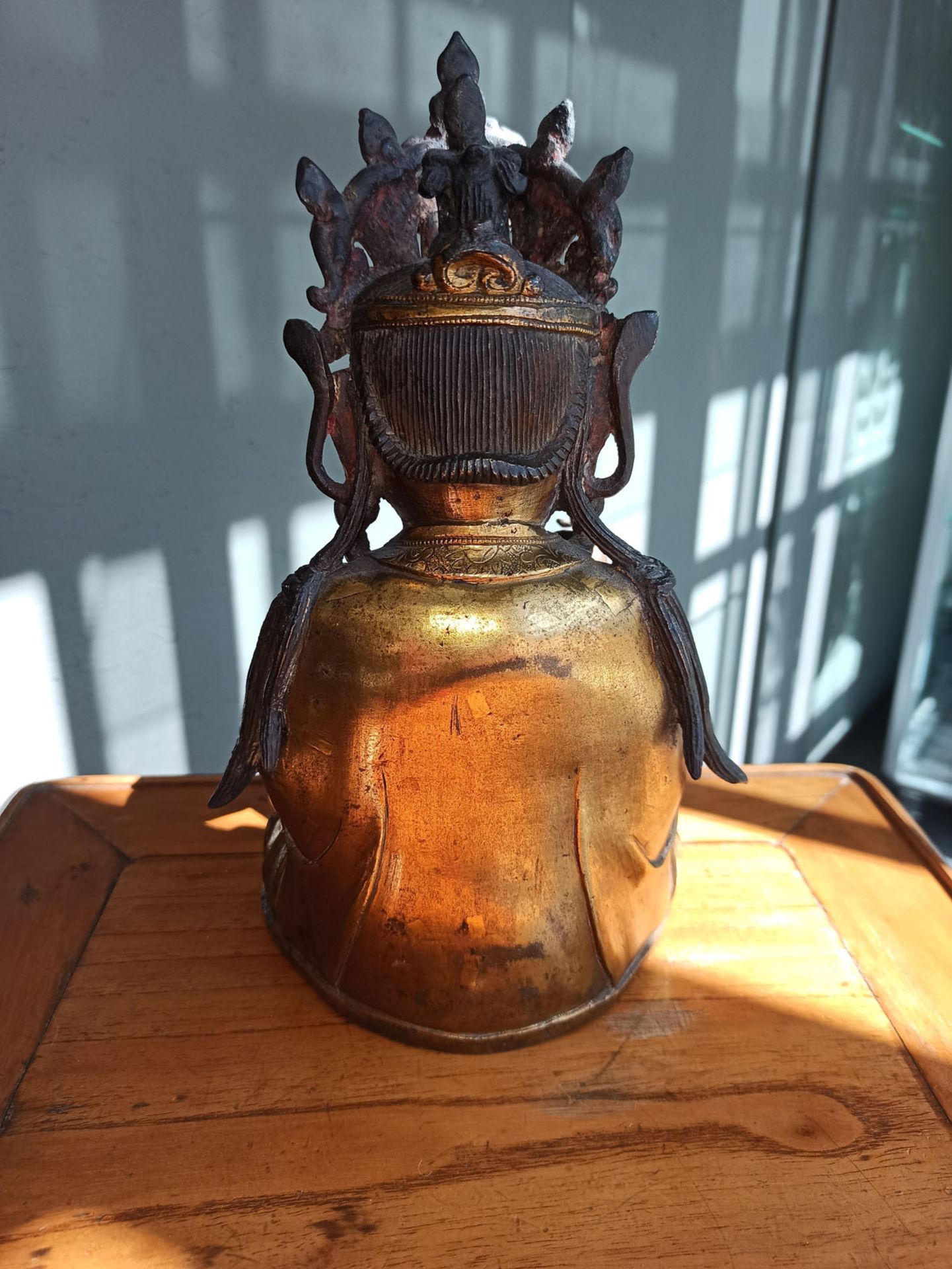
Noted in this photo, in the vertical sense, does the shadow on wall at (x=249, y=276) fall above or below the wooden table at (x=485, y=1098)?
above

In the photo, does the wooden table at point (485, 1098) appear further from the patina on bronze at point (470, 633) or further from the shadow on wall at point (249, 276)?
the shadow on wall at point (249, 276)

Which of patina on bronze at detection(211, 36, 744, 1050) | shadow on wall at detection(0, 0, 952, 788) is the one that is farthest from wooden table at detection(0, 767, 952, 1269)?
shadow on wall at detection(0, 0, 952, 788)

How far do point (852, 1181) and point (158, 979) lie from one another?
68 cm

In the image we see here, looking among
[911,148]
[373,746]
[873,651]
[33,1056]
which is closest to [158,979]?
[33,1056]

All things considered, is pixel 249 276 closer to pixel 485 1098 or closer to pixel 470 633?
pixel 470 633

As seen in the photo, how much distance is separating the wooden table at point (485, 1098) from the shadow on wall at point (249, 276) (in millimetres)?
509

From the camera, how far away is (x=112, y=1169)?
752 mm

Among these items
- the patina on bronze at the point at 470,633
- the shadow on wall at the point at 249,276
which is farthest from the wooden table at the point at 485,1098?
the shadow on wall at the point at 249,276

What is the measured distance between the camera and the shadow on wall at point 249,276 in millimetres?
1298

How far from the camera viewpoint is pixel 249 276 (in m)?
1.43

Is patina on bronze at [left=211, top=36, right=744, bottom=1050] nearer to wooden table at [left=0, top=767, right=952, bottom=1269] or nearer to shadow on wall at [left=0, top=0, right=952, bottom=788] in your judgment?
wooden table at [left=0, top=767, right=952, bottom=1269]

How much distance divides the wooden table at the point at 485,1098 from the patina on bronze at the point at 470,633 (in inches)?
2.9

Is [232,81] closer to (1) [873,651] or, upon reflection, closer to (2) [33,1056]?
(2) [33,1056]

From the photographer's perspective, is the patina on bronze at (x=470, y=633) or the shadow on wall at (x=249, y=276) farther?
the shadow on wall at (x=249, y=276)
